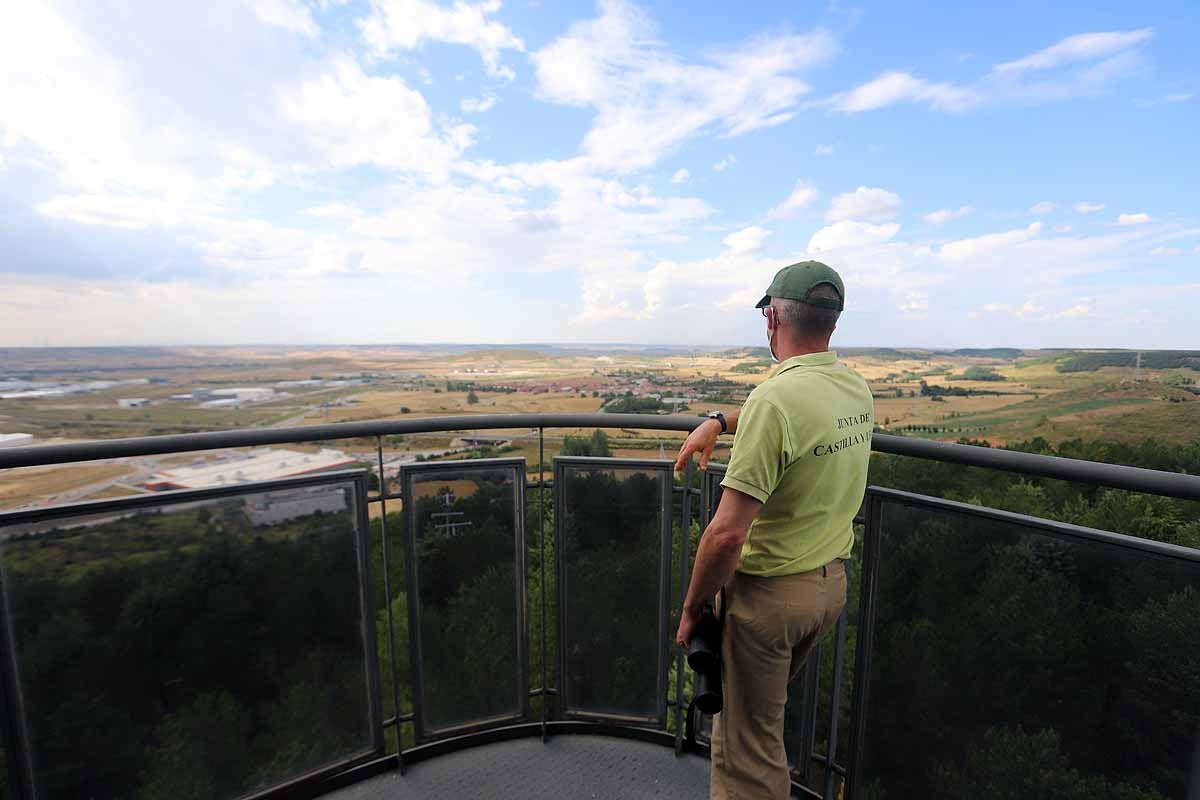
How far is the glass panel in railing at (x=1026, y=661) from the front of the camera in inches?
57.9

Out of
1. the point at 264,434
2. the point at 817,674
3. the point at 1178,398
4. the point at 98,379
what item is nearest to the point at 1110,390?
the point at 1178,398

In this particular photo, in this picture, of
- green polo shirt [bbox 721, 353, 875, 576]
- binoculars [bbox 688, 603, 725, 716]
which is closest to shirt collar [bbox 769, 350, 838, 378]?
green polo shirt [bbox 721, 353, 875, 576]

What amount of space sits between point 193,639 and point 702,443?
6.71ft

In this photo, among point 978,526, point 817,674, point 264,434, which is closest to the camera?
point 978,526

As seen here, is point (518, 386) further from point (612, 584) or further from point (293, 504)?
point (293, 504)

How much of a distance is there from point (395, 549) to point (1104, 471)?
8.30ft

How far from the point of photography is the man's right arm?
1.92 meters

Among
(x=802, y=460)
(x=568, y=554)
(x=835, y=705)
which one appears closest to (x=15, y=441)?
(x=568, y=554)

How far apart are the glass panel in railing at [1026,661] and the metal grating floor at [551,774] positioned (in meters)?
0.83

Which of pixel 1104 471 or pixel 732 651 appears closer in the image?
pixel 1104 471

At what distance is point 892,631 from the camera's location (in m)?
2.02

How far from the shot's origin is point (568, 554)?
2717 millimetres

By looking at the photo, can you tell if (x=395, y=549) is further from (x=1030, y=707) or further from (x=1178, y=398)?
(x=1178, y=398)

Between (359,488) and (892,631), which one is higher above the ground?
(359,488)
